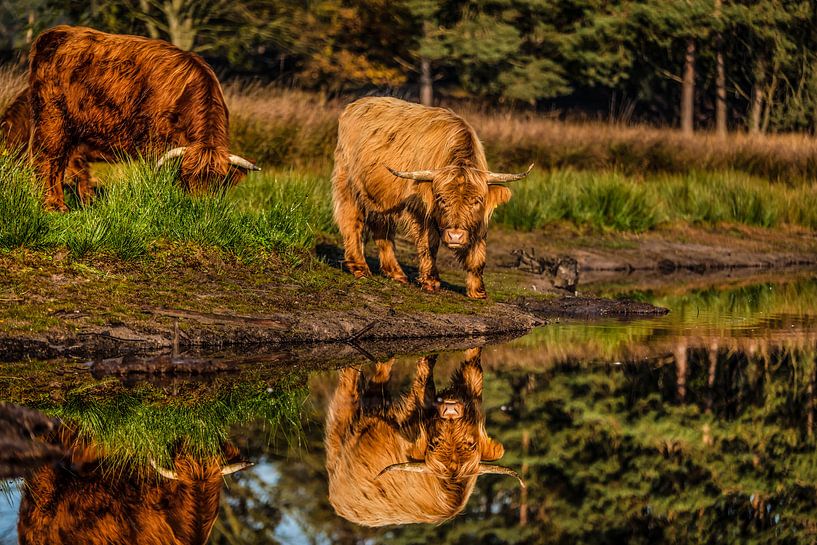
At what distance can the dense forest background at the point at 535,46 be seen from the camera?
3397 centimetres

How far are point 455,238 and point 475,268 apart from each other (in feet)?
2.81

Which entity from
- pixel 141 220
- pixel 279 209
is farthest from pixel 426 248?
pixel 141 220

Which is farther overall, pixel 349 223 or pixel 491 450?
pixel 349 223

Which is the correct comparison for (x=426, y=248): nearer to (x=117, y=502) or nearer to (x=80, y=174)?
(x=80, y=174)

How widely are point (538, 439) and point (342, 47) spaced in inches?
1366

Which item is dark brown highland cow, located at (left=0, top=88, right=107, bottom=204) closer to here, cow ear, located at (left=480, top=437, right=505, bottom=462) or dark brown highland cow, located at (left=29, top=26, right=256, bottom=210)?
dark brown highland cow, located at (left=29, top=26, right=256, bottom=210)

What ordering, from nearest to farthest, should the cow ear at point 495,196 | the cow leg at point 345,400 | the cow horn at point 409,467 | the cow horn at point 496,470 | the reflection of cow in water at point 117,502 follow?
1. the reflection of cow in water at point 117,502
2. the cow horn at point 496,470
3. the cow horn at point 409,467
4. the cow leg at point 345,400
5. the cow ear at point 495,196

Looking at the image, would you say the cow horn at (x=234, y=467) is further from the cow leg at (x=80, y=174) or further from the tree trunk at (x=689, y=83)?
the tree trunk at (x=689, y=83)

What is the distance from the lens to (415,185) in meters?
9.32

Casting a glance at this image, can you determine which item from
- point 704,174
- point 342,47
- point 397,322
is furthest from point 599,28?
point 397,322

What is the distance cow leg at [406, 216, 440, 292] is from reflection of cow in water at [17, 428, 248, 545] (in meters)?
4.61

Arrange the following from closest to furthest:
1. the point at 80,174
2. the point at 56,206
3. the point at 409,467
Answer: the point at 409,467 < the point at 56,206 < the point at 80,174

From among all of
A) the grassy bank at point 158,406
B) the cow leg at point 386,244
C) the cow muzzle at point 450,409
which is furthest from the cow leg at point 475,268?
the cow muzzle at point 450,409

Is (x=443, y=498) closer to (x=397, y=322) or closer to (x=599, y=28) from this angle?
(x=397, y=322)
